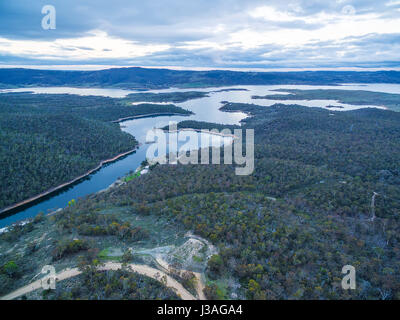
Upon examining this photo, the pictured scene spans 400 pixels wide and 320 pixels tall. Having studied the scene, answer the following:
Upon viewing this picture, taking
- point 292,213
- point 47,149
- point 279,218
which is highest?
point 47,149

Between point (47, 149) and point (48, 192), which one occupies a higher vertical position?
point (47, 149)

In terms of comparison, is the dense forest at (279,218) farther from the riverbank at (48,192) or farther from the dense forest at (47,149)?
the dense forest at (47,149)

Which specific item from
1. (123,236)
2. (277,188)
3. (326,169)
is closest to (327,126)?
(326,169)

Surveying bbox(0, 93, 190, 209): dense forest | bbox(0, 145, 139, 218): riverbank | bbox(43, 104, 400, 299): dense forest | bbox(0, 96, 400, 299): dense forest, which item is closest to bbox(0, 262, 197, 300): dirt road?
bbox(0, 96, 400, 299): dense forest

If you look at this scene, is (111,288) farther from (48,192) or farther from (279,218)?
(48,192)

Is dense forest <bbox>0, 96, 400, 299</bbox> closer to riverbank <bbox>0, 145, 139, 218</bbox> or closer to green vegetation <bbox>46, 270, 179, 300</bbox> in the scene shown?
green vegetation <bbox>46, 270, 179, 300</bbox>

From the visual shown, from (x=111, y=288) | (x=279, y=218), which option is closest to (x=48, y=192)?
(x=111, y=288)

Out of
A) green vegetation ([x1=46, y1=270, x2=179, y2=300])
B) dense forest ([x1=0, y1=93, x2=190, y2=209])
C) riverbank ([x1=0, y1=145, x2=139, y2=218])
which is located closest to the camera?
green vegetation ([x1=46, y1=270, x2=179, y2=300])

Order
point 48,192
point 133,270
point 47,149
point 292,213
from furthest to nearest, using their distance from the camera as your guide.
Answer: point 47,149 → point 48,192 → point 292,213 → point 133,270

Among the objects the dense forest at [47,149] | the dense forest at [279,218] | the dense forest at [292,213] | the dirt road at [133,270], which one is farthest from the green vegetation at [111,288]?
the dense forest at [47,149]
